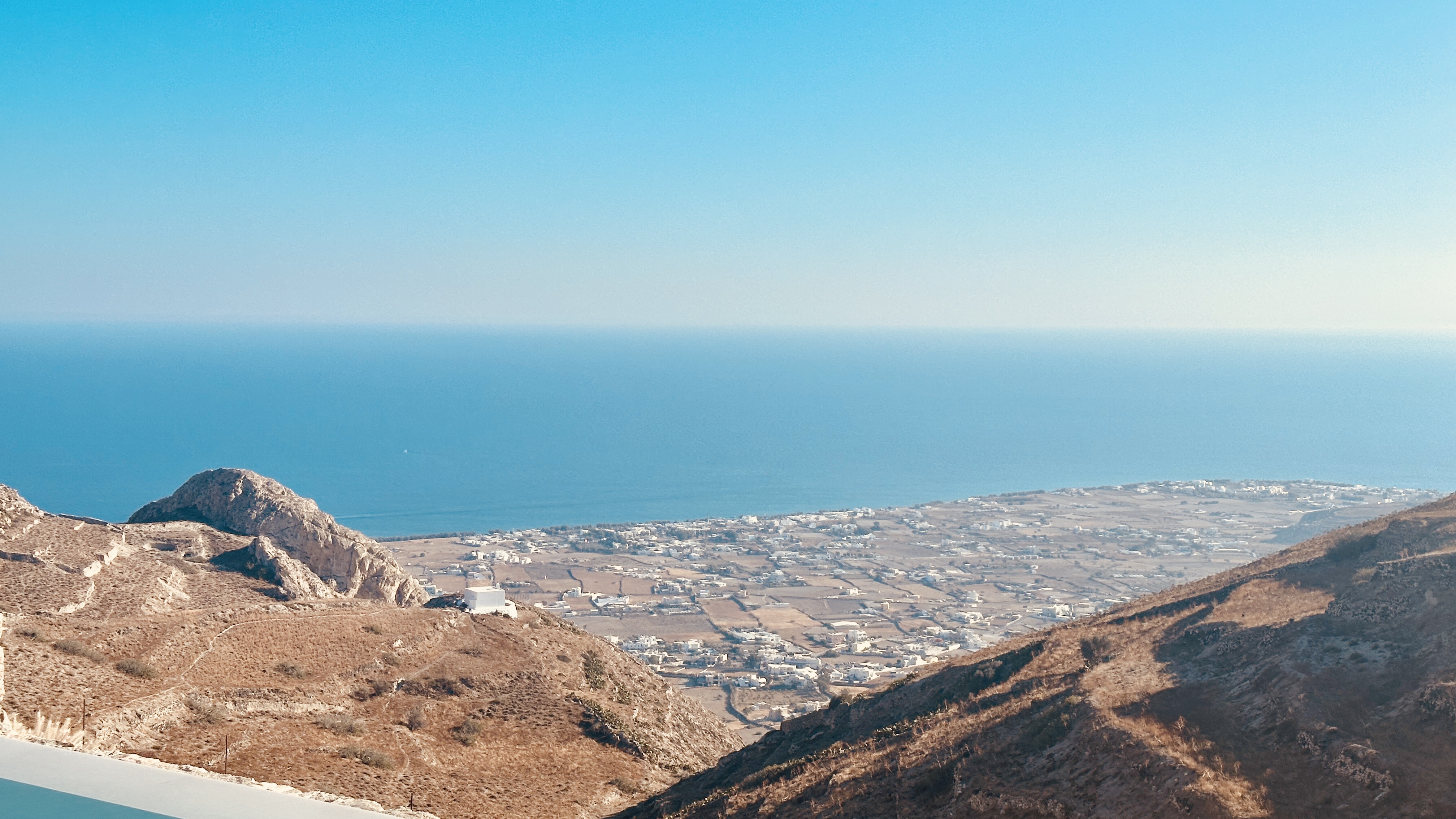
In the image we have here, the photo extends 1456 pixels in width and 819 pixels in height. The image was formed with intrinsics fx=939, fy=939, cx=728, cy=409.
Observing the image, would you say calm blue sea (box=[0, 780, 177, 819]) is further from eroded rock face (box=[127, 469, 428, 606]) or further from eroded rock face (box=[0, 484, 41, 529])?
eroded rock face (box=[127, 469, 428, 606])

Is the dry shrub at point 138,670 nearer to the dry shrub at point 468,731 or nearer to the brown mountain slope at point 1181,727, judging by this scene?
the dry shrub at point 468,731

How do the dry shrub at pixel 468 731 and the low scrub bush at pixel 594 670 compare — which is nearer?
the dry shrub at pixel 468 731

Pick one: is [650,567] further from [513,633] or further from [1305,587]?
[1305,587]

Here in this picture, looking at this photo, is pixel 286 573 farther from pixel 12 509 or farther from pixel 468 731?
pixel 468 731

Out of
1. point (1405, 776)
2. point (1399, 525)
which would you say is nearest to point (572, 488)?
point (1399, 525)

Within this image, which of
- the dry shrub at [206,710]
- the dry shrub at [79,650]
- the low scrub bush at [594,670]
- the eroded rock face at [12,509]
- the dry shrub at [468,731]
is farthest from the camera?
the eroded rock face at [12,509]

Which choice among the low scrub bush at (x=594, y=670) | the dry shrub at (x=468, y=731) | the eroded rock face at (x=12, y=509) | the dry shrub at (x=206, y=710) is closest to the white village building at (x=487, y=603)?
the low scrub bush at (x=594, y=670)

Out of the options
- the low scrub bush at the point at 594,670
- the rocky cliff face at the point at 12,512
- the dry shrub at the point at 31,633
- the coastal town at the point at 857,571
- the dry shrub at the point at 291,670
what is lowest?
the coastal town at the point at 857,571
